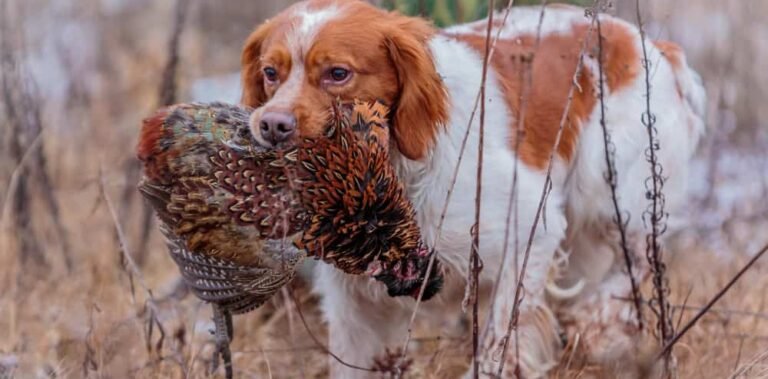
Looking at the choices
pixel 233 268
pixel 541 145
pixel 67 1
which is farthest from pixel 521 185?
pixel 67 1

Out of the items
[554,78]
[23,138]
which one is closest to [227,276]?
[554,78]

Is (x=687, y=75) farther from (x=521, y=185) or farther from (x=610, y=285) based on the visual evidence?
(x=521, y=185)

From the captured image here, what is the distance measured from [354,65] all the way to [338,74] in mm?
58

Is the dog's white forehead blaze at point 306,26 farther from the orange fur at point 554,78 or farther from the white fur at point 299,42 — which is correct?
the orange fur at point 554,78

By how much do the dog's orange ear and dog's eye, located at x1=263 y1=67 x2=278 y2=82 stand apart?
219 mm

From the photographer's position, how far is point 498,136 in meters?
3.64

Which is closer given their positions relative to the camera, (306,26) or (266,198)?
(266,198)

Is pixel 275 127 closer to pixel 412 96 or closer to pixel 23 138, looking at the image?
pixel 412 96

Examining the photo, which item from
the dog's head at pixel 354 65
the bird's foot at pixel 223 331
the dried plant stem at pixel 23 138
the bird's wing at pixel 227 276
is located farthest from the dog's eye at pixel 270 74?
the dried plant stem at pixel 23 138

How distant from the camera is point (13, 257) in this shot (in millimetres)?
5004

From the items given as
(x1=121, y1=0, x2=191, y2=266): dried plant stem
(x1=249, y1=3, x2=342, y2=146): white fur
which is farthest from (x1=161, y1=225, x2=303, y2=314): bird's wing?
(x1=121, y1=0, x2=191, y2=266): dried plant stem

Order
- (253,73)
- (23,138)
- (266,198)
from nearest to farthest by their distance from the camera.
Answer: (266,198), (253,73), (23,138)

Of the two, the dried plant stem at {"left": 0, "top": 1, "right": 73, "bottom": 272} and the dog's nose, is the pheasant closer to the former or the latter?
the dog's nose

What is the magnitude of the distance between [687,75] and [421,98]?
1.50m
